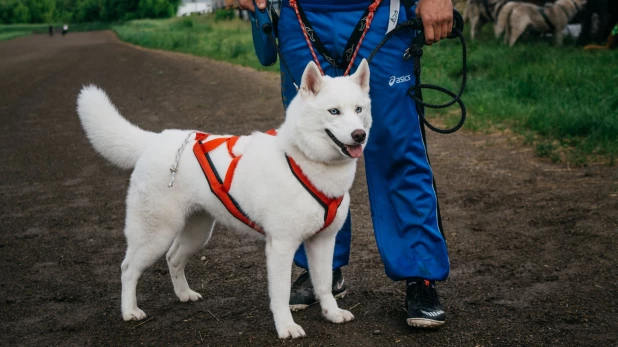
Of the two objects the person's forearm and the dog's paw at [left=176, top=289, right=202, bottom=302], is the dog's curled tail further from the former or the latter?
the person's forearm

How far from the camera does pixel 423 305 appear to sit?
11.7 ft

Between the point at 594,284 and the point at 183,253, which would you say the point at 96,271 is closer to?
the point at 183,253

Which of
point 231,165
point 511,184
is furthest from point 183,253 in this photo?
point 511,184

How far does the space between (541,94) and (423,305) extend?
23.0ft

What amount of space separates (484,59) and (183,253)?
1022 cm

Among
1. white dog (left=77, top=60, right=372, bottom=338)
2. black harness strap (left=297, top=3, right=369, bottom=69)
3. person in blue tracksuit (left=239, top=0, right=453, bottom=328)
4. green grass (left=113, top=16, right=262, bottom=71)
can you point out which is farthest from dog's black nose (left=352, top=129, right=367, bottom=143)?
green grass (left=113, top=16, right=262, bottom=71)

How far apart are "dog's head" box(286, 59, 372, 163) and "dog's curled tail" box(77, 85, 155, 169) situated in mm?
1075

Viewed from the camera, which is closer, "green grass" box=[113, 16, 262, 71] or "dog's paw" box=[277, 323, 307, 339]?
"dog's paw" box=[277, 323, 307, 339]

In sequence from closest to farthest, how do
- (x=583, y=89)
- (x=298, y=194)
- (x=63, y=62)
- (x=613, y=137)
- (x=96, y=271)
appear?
1. (x=298, y=194)
2. (x=96, y=271)
3. (x=613, y=137)
4. (x=583, y=89)
5. (x=63, y=62)

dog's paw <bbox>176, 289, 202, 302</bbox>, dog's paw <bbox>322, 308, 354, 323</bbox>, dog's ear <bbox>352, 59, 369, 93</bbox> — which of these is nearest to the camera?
dog's ear <bbox>352, 59, 369, 93</bbox>

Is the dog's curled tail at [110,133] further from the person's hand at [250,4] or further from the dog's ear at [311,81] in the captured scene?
the dog's ear at [311,81]

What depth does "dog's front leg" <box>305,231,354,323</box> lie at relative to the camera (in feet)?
11.9

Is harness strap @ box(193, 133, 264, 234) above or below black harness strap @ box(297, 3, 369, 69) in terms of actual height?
below

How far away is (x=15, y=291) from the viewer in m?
4.42
